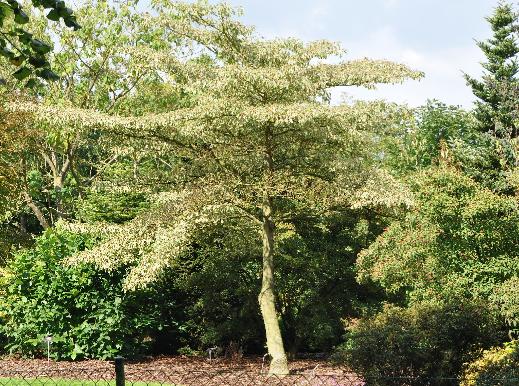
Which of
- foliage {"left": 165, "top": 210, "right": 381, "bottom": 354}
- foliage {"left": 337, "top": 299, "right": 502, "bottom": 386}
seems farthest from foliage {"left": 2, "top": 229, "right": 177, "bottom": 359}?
foliage {"left": 337, "top": 299, "right": 502, "bottom": 386}

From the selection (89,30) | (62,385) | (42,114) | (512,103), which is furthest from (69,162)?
(512,103)

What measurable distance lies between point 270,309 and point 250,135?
333cm

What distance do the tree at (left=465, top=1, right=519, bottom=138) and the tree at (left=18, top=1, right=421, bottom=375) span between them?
11.3 m

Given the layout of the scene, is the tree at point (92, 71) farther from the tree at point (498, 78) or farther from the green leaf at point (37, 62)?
the green leaf at point (37, 62)

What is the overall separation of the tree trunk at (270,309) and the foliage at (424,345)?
14.8ft

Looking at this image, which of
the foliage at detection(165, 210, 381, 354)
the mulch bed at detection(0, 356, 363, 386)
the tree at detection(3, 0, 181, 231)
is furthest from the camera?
the tree at detection(3, 0, 181, 231)

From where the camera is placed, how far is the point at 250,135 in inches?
495

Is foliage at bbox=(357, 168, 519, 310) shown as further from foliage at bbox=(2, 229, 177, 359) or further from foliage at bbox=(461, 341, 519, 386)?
foliage at bbox=(2, 229, 177, 359)

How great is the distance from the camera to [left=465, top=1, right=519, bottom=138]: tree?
2252 centimetres

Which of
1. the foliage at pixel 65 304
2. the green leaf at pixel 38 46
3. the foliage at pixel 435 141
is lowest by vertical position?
the foliage at pixel 65 304

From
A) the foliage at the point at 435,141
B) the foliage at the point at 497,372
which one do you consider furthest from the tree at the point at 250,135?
the foliage at the point at 435,141

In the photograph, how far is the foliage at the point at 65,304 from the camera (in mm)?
12875

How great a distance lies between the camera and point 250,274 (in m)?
16.0

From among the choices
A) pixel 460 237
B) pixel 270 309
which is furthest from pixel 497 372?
pixel 270 309
